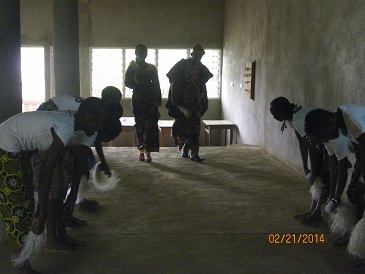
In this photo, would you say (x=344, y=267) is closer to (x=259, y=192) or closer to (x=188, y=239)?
(x=188, y=239)

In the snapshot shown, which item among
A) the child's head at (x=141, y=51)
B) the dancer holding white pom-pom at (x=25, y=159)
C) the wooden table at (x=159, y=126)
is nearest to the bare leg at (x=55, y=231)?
the dancer holding white pom-pom at (x=25, y=159)

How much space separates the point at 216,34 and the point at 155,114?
19.0ft

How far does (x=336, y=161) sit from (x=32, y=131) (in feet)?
6.48

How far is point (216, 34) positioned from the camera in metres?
11.4

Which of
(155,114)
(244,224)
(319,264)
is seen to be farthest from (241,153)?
(319,264)

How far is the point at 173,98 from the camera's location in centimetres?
629

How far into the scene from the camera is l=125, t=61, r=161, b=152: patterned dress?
607 cm

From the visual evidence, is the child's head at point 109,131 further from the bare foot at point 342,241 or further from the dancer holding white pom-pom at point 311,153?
the bare foot at point 342,241

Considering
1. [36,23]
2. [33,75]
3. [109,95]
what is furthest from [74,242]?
[33,75]

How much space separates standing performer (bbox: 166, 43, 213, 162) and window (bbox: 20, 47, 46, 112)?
6031 millimetres

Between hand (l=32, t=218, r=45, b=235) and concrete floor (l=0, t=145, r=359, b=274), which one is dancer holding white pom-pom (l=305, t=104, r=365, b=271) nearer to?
concrete floor (l=0, t=145, r=359, b=274)

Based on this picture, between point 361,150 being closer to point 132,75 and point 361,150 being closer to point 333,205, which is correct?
point 333,205

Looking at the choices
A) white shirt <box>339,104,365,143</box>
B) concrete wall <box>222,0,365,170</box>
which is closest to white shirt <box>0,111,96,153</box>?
white shirt <box>339,104,365,143</box>

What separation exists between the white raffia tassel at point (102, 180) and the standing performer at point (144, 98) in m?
2.66
